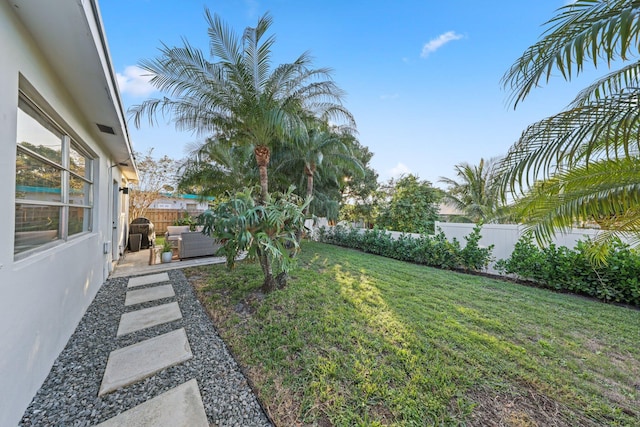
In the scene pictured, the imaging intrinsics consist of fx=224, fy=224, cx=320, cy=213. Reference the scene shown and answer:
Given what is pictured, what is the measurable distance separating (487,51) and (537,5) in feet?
7.21

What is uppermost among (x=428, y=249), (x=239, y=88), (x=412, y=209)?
(x=239, y=88)

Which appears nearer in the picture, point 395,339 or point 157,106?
point 395,339

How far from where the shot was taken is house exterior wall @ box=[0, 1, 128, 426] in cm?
156

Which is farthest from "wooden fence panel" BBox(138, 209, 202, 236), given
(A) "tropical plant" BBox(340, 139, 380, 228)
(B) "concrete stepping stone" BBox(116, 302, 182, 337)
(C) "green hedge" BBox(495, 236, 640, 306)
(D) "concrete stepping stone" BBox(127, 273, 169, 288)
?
(C) "green hedge" BBox(495, 236, 640, 306)

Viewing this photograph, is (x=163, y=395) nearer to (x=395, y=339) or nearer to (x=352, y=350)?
(x=352, y=350)

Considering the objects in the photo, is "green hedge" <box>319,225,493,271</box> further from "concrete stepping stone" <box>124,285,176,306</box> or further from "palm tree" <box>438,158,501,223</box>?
"concrete stepping stone" <box>124,285,176,306</box>

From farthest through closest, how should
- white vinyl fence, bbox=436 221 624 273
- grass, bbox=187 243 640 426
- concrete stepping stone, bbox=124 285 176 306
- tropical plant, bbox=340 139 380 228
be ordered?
tropical plant, bbox=340 139 380 228
white vinyl fence, bbox=436 221 624 273
concrete stepping stone, bbox=124 285 176 306
grass, bbox=187 243 640 426

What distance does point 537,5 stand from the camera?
372cm

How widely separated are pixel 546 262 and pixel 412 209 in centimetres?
579

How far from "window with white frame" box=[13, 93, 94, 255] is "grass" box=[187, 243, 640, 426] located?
2.18 meters

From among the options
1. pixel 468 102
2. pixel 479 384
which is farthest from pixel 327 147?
pixel 479 384

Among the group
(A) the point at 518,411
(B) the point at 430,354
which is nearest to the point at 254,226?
(B) the point at 430,354

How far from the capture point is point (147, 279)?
505 cm

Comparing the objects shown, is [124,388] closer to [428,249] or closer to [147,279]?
[147,279]
